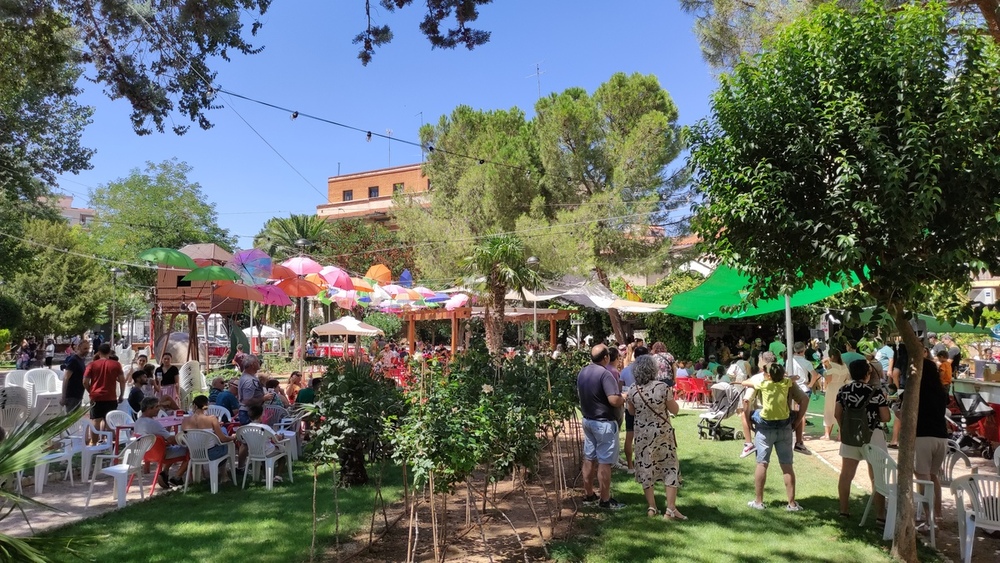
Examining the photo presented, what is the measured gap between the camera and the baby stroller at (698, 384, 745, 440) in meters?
10.2

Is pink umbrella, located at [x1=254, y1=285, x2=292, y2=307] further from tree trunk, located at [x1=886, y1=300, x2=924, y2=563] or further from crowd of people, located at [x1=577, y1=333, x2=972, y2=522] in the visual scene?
tree trunk, located at [x1=886, y1=300, x2=924, y2=563]

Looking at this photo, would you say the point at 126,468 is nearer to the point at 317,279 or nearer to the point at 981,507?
the point at 981,507

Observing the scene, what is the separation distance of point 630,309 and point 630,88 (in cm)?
825

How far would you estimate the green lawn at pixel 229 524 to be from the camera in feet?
16.3

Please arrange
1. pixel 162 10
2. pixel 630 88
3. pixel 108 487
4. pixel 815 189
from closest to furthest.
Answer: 1. pixel 815 189
2. pixel 108 487
3. pixel 162 10
4. pixel 630 88

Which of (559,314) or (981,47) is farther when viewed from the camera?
(559,314)

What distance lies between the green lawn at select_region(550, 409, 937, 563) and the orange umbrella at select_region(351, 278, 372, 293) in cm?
901

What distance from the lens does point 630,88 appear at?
70.1ft

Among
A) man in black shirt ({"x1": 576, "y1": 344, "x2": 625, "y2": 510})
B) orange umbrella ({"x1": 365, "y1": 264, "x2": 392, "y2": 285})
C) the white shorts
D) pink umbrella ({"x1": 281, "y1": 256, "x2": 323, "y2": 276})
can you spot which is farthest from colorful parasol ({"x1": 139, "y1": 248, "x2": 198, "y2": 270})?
the white shorts

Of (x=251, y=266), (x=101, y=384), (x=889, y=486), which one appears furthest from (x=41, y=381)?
(x=889, y=486)

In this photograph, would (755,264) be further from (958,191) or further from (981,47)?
(981,47)

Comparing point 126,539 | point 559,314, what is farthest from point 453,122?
point 126,539

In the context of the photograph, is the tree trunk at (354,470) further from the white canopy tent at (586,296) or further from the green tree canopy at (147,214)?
the green tree canopy at (147,214)

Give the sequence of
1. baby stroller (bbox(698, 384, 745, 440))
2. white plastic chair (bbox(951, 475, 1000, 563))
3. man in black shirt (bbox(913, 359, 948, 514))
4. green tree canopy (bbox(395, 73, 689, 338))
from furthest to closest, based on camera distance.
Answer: green tree canopy (bbox(395, 73, 689, 338)) → baby stroller (bbox(698, 384, 745, 440)) → man in black shirt (bbox(913, 359, 948, 514)) → white plastic chair (bbox(951, 475, 1000, 563))
